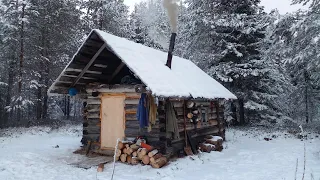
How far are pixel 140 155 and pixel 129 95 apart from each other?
8.13 ft

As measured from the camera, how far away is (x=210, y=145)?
40.4ft

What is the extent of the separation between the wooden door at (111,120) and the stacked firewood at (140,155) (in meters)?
1.04

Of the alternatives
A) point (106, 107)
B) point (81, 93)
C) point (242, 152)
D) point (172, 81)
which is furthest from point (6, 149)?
point (242, 152)

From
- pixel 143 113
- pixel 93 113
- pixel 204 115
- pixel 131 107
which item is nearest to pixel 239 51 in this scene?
pixel 204 115

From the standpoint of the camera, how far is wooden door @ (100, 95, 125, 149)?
11.4 meters

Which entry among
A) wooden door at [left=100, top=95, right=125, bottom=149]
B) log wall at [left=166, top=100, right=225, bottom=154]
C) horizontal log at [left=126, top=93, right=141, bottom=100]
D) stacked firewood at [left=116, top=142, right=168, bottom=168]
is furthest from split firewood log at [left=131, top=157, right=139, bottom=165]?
horizontal log at [left=126, top=93, right=141, bottom=100]

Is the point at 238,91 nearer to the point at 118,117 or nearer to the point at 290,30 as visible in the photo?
the point at 290,30

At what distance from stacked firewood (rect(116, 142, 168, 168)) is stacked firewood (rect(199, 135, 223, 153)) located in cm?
274

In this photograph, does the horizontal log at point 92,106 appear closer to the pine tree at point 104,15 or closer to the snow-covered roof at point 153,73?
the snow-covered roof at point 153,73

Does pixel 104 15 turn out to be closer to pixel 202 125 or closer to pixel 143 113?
pixel 202 125

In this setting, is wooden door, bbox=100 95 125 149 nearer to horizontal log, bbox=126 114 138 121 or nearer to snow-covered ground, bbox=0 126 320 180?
horizontal log, bbox=126 114 138 121

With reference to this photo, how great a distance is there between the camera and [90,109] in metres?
12.3

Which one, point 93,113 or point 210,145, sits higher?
point 93,113

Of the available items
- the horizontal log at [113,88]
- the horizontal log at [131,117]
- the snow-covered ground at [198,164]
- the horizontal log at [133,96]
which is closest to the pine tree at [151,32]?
the horizontal log at [113,88]
